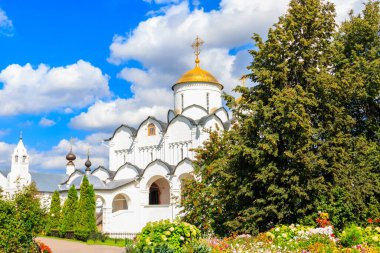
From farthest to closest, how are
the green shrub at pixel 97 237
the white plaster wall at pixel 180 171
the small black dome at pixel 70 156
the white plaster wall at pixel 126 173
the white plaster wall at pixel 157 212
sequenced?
1. the small black dome at pixel 70 156
2. the white plaster wall at pixel 126 173
3. the white plaster wall at pixel 157 212
4. the white plaster wall at pixel 180 171
5. the green shrub at pixel 97 237

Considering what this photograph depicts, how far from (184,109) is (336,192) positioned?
22.0m

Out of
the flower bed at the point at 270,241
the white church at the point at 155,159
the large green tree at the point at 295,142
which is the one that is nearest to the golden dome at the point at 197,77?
the white church at the point at 155,159

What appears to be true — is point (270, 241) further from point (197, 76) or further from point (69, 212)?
point (197, 76)

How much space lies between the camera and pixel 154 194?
35125 millimetres

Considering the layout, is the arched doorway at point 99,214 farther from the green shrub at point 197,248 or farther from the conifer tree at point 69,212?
the green shrub at point 197,248

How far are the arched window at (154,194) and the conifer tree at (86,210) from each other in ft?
29.5

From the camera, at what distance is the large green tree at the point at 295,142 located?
504 inches

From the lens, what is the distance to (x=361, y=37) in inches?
685

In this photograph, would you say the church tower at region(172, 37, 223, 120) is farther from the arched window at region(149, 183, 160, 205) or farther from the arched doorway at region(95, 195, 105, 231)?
the arched doorway at region(95, 195, 105, 231)

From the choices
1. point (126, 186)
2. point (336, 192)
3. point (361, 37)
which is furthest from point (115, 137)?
point (336, 192)

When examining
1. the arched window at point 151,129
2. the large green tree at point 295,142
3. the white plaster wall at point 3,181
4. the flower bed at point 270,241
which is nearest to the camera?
the flower bed at point 270,241

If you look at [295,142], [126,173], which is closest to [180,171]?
[126,173]

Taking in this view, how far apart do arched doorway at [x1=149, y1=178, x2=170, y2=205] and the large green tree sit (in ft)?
65.6

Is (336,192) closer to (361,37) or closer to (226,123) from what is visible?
(361,37)
